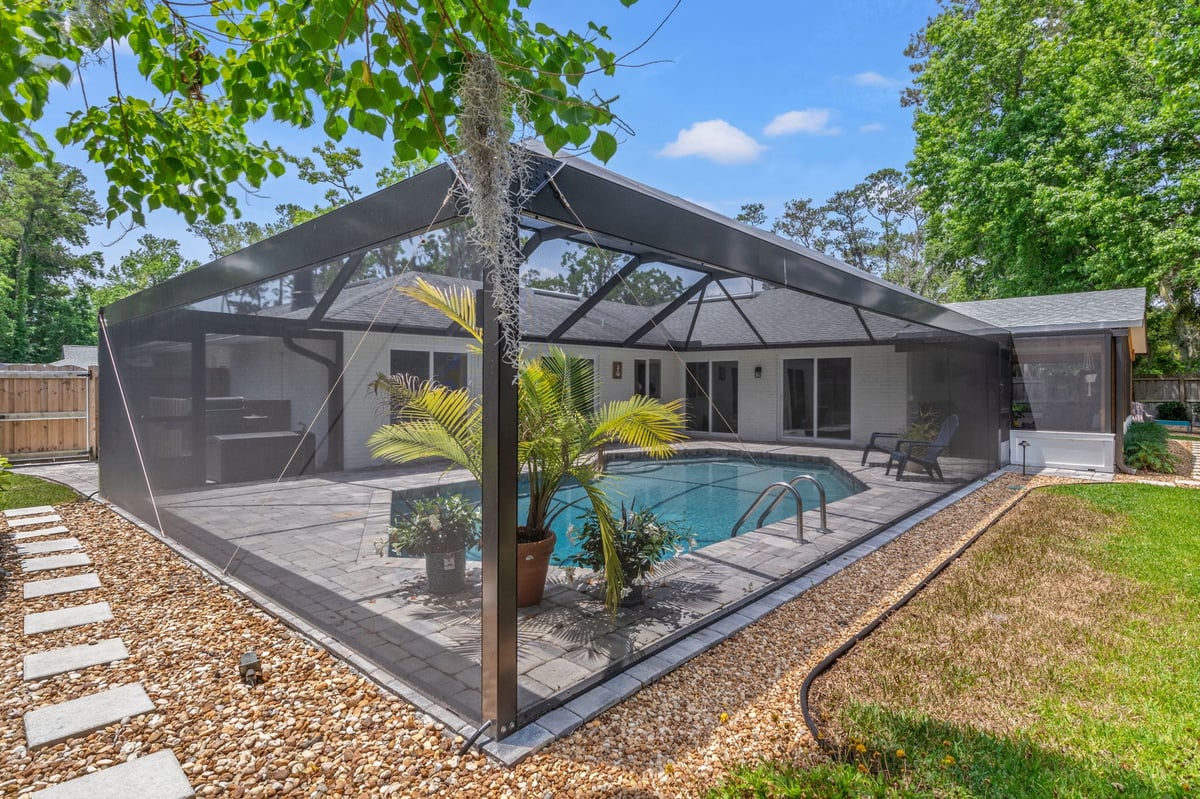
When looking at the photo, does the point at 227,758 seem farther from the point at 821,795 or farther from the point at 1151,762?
the point at 1151,762

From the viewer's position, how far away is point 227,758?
238cm

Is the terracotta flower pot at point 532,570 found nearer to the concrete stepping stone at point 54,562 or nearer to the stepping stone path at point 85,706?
the stepping stone path at point 85,706

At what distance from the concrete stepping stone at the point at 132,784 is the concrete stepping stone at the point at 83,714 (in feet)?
1.32

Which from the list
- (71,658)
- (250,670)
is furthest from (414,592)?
(71,658)

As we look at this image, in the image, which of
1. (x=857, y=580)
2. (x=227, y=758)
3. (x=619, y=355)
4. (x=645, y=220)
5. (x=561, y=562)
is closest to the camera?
(x=227, y=758)

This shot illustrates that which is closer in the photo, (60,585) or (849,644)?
(849,644)

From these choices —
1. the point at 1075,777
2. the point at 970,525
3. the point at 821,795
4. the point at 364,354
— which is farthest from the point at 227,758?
the point at 970,525

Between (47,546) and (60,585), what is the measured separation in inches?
53.2

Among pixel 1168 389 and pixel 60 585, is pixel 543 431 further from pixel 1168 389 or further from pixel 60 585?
pixel 1168 389

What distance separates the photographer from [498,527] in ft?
8.01

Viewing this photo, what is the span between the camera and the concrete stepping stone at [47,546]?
518 centimetres

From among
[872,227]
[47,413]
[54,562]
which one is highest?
[872,227]

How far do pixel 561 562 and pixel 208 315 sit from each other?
11.3 feet

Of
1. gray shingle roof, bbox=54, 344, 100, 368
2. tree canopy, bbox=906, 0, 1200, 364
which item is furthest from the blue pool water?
gray shingle roof, bbox=54, 344, 100, 368
